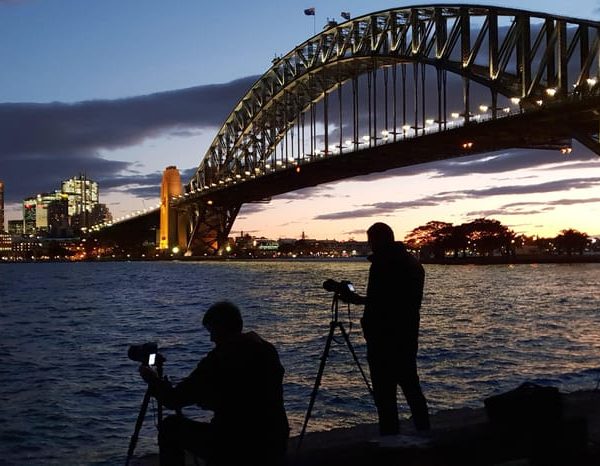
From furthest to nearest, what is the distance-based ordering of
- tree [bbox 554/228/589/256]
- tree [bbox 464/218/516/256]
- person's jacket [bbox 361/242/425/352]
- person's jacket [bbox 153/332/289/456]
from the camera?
tree [bbox 554/228/589/256] < tree [bbox 464/218/516/256] < person's jacket [bbox 361/242/425/352] < person's jacket [bbox 153/332/289/456]

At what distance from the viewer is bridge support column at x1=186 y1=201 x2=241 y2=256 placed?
107m

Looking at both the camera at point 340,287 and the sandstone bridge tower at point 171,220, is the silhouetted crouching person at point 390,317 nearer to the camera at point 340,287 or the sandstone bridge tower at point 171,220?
the camera at point 340,287

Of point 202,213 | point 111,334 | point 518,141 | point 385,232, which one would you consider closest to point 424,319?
point 111,334

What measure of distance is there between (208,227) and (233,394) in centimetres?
10892

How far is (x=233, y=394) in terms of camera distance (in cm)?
403

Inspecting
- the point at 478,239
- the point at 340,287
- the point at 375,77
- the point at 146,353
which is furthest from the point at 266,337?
the point at 478,239

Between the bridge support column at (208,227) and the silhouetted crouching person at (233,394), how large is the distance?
100 meters

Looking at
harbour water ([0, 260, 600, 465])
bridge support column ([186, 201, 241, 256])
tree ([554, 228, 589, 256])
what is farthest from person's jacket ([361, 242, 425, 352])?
tree ([554, 228, 589, 256])

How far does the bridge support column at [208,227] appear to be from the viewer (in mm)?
107250

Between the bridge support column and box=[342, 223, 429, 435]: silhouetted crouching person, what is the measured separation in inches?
3878

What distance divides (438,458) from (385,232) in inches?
86.2

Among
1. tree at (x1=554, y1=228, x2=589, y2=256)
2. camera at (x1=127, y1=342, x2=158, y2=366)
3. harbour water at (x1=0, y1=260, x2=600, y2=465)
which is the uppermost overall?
tree at (x1=554, y1=228, x2=589, y2=256)

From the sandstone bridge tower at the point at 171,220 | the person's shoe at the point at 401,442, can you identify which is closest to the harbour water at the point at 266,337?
the person's shoe at the point at 401,442

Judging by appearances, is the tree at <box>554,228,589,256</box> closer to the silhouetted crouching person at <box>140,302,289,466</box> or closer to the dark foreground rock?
the dark foreground rock
